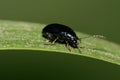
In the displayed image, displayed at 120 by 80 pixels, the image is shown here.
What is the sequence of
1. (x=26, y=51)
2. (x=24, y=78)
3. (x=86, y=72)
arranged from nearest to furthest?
1. (x=24, y=78)
2. (x=86, y=72)
3. (x=26, y=51)

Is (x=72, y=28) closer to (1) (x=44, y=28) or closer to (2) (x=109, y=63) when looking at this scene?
(1) (x=44, y=28)

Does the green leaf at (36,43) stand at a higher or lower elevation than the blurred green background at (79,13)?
lower

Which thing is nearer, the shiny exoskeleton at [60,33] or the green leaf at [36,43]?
the green leaf at [36,43]

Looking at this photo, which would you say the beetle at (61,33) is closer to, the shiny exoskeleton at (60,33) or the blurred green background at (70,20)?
the shiny exoskeleton at (60,33)

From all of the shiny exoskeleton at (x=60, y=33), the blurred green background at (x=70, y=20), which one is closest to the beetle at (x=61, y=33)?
the shiny exoskeleton at (x=60, y=33)

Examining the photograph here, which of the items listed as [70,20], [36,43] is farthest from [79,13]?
[36,43]

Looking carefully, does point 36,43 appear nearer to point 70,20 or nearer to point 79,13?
point 79,13

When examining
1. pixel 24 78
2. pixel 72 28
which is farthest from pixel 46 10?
pixel 24 78
